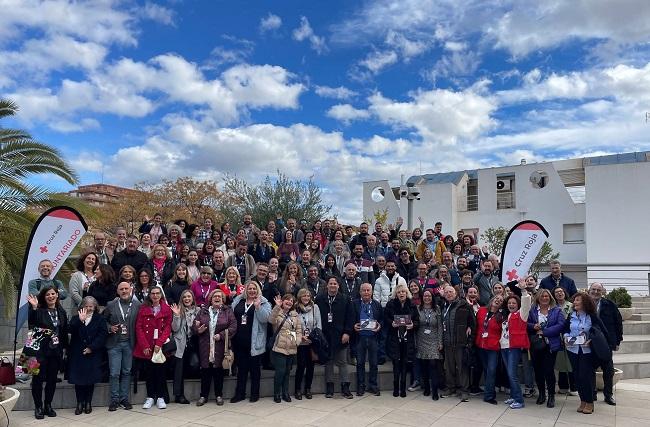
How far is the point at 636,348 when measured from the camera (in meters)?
10.6

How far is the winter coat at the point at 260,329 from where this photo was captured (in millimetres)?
7438

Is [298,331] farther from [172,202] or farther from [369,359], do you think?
[172,202]

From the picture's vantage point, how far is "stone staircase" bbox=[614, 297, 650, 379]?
9516 mm

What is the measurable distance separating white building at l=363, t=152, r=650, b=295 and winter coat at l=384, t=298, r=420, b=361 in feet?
56.9

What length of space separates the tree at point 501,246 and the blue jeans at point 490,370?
70.2ft

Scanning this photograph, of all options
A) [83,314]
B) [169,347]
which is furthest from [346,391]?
[83,314]

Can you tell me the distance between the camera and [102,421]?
6645mm

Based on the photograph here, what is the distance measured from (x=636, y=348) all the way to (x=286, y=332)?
789cm

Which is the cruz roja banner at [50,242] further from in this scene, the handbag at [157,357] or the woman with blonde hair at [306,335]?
the woman with blonde hair at [306,335]

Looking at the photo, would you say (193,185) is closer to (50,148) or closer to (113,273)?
(50,148)

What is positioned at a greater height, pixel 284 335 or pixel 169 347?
pixel 284 335

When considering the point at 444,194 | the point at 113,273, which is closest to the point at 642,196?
the point at 444,194

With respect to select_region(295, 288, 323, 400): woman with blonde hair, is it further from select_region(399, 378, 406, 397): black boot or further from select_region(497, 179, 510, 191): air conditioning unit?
select_region(497, 179, 510, 191): air conditioning unit

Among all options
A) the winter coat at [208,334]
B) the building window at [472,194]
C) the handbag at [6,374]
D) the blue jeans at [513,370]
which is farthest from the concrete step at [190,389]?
the building window at [472,194]
